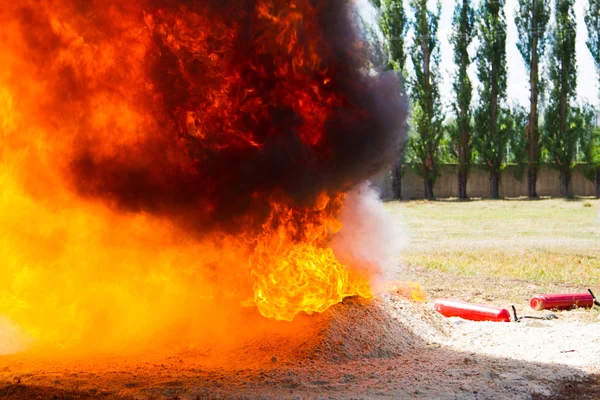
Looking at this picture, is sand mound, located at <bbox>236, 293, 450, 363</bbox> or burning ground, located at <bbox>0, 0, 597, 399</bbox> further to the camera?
burning ground, located at <bbox>0, 0, 597, 399</bbox>

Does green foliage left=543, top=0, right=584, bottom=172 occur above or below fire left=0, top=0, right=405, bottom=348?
above

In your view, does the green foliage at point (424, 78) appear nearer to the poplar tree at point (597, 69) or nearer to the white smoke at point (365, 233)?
the poplar tree at point (597, 69)

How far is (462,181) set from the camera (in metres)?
40.6

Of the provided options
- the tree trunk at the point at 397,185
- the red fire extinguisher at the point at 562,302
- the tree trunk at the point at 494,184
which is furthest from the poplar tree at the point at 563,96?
the red fire extinguisher at the point at 562,302

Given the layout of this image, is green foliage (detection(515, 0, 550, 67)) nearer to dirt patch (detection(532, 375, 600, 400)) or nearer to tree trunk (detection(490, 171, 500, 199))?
tree trunk (detection(490, 171, 500, 199))

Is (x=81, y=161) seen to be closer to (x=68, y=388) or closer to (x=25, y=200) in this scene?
(x=25, y=200)

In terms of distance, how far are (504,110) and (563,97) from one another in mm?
3819

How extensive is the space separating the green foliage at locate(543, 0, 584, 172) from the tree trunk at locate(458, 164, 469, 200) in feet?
17.6

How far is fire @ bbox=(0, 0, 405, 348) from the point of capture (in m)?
6.38

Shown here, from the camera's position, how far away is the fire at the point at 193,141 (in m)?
6.38

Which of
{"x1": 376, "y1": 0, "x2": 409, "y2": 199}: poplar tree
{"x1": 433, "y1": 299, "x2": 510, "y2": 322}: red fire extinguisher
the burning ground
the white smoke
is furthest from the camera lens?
{"x1": 376, "y1": 0, "x2": 409, "y2": 199}: poplar tree

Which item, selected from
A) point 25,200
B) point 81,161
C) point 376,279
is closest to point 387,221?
point 376,279

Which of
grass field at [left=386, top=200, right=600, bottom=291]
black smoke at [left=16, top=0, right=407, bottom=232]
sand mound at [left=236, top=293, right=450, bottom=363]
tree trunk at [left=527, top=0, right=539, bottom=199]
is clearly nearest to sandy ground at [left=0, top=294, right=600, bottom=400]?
sand mound at [left=236, top=293, right=450, bottom=363]

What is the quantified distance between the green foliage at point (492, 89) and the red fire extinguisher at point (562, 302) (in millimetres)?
31498
